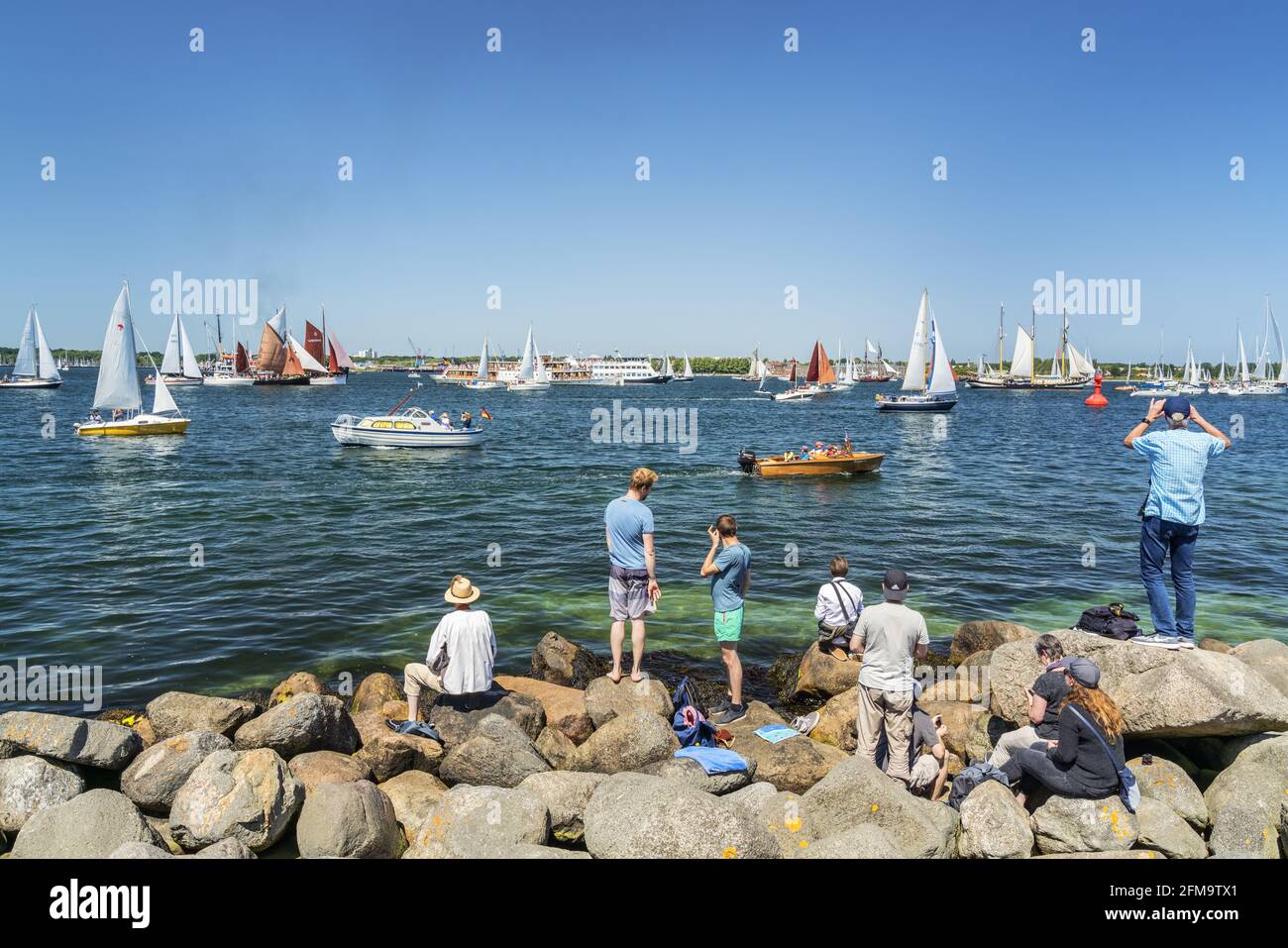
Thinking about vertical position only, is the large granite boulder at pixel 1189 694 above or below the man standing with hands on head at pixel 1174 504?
below

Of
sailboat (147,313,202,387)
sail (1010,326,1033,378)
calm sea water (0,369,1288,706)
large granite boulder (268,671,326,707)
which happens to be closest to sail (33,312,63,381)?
sailboat (147,313,202,387)

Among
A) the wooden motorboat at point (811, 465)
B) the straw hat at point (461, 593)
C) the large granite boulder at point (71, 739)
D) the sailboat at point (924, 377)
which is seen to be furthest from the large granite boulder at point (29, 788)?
the sailboat at point (924, 377)

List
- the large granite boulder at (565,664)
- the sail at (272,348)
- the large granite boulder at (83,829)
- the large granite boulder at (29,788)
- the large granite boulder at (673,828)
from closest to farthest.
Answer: the large granite boulder at (673,828), the large granite boulder at (83,829), the large granite boulder at (29,788), the large granite boulder at (565,664), the sail at (272,348)

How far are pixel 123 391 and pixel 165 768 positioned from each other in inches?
1791

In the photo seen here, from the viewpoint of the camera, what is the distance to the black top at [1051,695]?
22.1 ft

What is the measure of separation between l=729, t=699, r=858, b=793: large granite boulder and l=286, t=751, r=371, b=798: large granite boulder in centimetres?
379

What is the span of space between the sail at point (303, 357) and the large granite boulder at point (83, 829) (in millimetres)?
130607

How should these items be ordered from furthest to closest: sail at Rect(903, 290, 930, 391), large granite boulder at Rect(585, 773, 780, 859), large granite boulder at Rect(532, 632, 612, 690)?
1. sail at Rect(903, 290, 930, 391)
2. large granite boulder at Rect(532, 632, 612, 690)
3. large granite boulder at Rect(585, 773, 780, 859)

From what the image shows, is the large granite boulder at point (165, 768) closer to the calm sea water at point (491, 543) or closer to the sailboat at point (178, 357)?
the calm sea water at point (491, 543)

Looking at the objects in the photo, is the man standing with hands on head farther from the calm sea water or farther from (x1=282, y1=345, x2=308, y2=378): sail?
(x1=282, y1=345, x2=308, y2=378): sail

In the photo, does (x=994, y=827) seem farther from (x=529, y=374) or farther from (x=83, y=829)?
(x=529, y=374)

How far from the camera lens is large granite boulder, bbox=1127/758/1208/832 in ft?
22.0

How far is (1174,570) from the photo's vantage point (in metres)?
8.48
